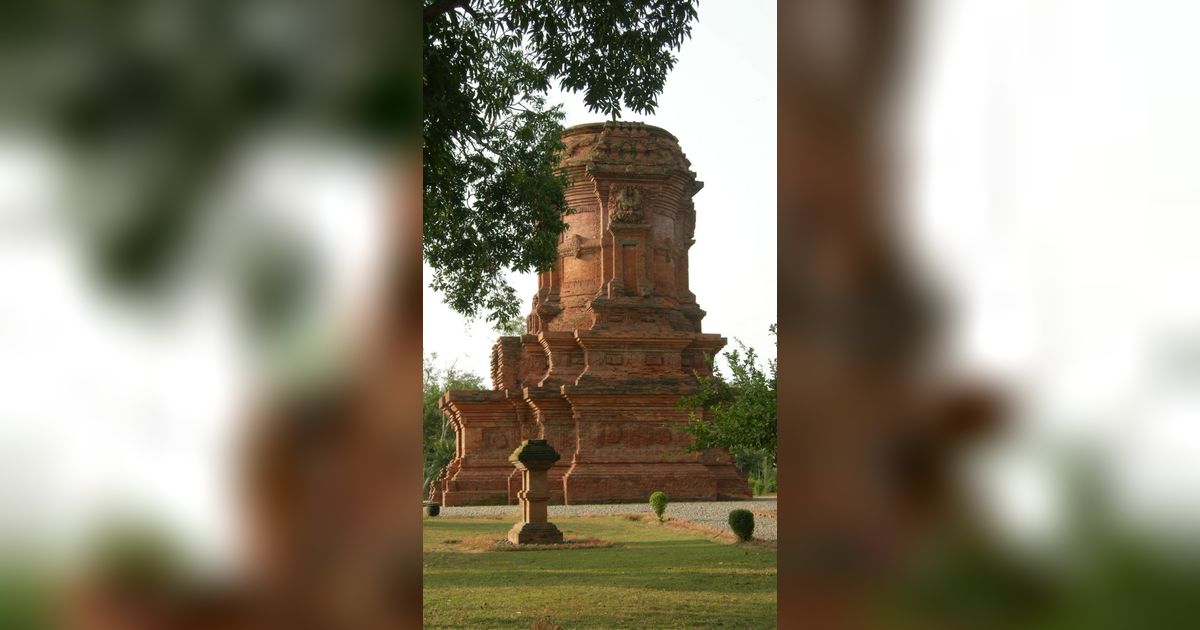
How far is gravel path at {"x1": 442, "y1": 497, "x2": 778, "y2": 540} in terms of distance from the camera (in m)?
14.3

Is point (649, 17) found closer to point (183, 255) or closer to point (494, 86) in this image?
point (494, 86)

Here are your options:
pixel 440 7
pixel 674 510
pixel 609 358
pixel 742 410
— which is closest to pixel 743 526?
pixel 742 410

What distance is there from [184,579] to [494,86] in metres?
6.83

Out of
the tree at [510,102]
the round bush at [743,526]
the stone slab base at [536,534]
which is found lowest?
the stone slab base at [536,534]

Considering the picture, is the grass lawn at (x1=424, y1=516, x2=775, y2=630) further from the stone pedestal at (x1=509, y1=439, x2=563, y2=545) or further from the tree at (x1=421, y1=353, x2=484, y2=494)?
the tree at (x1=421, y1=353, x2=484, y2=494)

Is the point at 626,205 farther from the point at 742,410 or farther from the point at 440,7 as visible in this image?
the point at 440,7

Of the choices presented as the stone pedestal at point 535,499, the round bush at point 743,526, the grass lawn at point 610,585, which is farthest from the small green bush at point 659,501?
the round bush at point 743,526

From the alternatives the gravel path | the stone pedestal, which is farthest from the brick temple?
the stone pedestal

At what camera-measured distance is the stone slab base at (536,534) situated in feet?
38.2

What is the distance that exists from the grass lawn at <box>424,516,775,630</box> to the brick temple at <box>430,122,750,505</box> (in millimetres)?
6391

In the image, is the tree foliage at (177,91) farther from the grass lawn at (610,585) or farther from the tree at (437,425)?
the tree at (437,425)

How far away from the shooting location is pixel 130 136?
0.88 meters

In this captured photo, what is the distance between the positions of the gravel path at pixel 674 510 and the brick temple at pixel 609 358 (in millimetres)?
463

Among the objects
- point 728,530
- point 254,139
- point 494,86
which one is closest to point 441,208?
point 494,86
